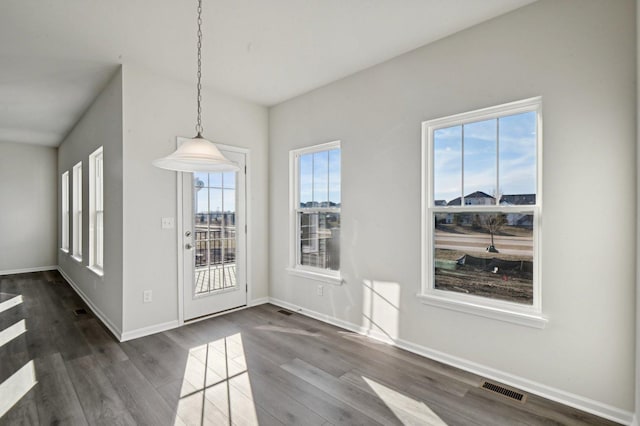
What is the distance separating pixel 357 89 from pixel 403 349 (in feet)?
9.09

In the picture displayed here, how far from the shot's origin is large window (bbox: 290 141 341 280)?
4.01m

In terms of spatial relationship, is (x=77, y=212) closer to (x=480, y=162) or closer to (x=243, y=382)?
(x=243, y=382)

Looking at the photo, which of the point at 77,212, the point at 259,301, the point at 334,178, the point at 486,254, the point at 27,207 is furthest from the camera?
the point at 27,207

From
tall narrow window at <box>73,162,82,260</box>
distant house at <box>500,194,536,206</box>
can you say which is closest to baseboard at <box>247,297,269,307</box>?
distant house at <box>500,194,536,206</box>

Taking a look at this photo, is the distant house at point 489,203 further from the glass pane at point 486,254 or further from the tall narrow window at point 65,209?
the tall narrow window at point 65,209

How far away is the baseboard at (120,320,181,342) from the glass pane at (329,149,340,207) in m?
2.34

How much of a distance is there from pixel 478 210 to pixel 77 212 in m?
6.84

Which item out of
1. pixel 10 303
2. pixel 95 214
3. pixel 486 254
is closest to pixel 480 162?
pixel 486 254

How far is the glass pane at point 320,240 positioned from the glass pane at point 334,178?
173 mm

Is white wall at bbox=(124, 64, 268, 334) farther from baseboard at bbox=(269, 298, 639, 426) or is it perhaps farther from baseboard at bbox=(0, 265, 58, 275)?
baseboard at bbox=(0, 265, 58, 275)

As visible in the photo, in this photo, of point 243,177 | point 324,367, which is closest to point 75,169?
point 243,177

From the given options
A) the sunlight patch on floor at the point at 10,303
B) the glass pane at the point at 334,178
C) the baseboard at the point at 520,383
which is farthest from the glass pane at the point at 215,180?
the sunlight patch on floor at the point at 10,303

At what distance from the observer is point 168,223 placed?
3791 mm

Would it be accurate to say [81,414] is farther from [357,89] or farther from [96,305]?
[357,89]
